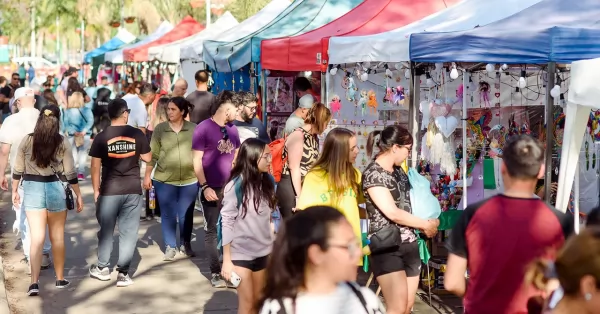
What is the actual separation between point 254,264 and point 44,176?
3.12 metres

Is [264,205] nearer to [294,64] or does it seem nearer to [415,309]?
[415,309]

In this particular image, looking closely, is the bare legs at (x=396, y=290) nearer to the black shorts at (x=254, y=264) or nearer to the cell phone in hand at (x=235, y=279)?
the black shorts at (x=254, y=264)

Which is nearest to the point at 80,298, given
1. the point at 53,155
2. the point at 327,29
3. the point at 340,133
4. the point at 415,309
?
the point at 53,155

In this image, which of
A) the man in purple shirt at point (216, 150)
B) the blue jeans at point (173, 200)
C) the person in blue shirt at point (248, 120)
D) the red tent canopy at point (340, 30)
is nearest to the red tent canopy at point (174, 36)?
the red tent canopy at point (340, 30)

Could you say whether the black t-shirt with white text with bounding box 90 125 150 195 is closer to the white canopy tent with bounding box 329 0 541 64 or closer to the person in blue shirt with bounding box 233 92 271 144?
the person in blue shirt with bounding box 233 92 271 144

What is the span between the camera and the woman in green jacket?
10.5 m

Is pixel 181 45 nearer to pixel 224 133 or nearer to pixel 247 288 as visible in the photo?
pixel 224 133

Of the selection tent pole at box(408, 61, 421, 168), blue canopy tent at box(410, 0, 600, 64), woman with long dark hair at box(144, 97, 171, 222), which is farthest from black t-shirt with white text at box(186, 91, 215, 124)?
blue canopy tent at box(410, 0, 600, 64)

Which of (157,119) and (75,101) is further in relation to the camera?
(75,101)

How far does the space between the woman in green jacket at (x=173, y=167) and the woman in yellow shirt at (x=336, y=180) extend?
13.5 feet

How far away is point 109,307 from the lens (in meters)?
8.73

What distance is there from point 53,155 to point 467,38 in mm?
3723

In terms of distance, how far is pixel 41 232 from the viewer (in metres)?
8.91

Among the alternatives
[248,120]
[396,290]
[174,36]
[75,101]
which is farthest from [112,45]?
[396,290]
